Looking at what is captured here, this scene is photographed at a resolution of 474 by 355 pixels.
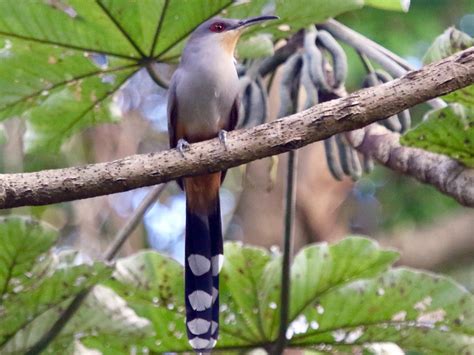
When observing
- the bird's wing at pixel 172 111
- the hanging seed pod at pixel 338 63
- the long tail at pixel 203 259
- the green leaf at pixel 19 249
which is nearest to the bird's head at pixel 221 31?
the bird's wing at pixel 172 111

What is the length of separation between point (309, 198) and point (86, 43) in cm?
212

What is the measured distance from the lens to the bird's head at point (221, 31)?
3201 millimetres

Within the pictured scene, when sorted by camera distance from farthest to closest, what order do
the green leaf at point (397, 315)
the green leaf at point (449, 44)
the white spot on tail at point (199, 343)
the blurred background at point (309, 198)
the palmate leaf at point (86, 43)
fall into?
the blurred background at point (309, 198), the palmate leaf at point (86, 43), the green leaf at point (397, 315), the white spot on tail at point (199, 343), the green leaf at point (449, 44)

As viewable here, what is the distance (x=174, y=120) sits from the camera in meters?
Result: 3.29

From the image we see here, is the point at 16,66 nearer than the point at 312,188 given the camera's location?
Yes

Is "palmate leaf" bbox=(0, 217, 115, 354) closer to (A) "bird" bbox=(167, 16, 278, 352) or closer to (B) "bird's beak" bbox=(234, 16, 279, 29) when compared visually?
(A) "bird" bbox=(167, 16, 278, 352)

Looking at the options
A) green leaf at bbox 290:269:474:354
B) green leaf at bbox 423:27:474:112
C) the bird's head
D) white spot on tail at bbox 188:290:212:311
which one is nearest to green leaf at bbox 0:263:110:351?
white spot on tail at bbox 188:290:212:311

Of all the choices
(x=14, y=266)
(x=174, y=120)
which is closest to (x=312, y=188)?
(x=174, y=120)

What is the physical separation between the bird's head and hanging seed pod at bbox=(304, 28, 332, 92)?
0.80ft

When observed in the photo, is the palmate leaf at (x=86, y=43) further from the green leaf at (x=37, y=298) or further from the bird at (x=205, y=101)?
the green leaf at (x=37, y=298)

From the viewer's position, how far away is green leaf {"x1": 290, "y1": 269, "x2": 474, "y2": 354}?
9.53 ft

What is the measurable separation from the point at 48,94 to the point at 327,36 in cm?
110

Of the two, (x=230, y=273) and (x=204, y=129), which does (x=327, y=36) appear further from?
(x=230, y=273)

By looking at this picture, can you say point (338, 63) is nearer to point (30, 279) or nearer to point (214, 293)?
point (214, 293)
